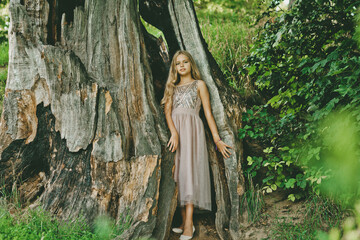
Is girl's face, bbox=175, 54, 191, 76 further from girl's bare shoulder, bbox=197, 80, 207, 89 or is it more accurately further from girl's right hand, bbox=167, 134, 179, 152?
girl's right hand, bbox=167, 134, 179, 152

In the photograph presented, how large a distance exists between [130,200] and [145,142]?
2.18 feet

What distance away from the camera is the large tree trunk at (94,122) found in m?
3.13

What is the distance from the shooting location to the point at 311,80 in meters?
3.01

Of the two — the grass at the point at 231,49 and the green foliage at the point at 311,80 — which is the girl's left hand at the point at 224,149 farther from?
the grass at the point at 231,49

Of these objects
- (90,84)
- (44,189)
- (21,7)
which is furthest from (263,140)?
(21,7)

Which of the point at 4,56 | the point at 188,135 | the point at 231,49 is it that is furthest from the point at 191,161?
the point at 4,56

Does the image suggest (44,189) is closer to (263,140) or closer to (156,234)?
(156,234)

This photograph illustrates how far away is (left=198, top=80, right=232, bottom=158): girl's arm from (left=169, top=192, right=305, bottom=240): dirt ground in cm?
92

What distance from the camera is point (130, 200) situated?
3121mm

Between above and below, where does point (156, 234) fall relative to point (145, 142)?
below

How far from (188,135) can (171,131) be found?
26 centimetres

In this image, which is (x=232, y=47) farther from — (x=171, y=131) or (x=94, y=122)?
(x=94, y=122)

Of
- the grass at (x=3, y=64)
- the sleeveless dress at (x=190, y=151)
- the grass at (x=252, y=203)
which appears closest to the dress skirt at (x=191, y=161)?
the sleeveless dress at (x=190, y=151)

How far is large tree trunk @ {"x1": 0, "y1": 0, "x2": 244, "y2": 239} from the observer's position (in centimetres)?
313
